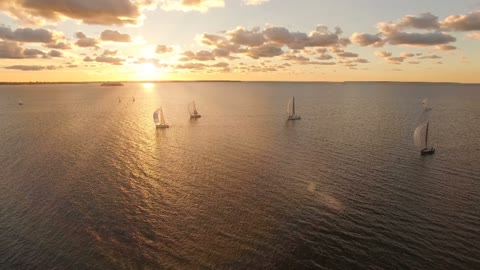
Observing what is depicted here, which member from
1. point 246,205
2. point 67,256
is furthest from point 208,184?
point 67,256

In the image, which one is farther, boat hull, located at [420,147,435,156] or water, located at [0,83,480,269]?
boat hull, located at [420,147,435,156]

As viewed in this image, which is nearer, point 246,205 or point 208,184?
point 246,205

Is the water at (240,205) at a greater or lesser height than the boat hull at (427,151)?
lesser

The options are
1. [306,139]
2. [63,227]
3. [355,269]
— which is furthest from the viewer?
[306,139]

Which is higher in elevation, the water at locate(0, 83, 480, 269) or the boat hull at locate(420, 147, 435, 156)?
the boat hull at locate(420, 147, 435, 156)

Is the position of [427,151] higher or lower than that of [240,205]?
higher

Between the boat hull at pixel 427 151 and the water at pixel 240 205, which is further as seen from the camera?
the boat hull at pixel 427 151

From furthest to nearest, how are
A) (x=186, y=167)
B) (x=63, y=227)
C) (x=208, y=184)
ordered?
1. (x=186, y=167)
2. (x=208, y=184)
3. (x=63, y=227)

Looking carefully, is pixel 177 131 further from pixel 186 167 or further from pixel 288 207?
pixel 288 207

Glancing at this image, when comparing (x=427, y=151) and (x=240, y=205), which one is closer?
(x=240, y=205)
